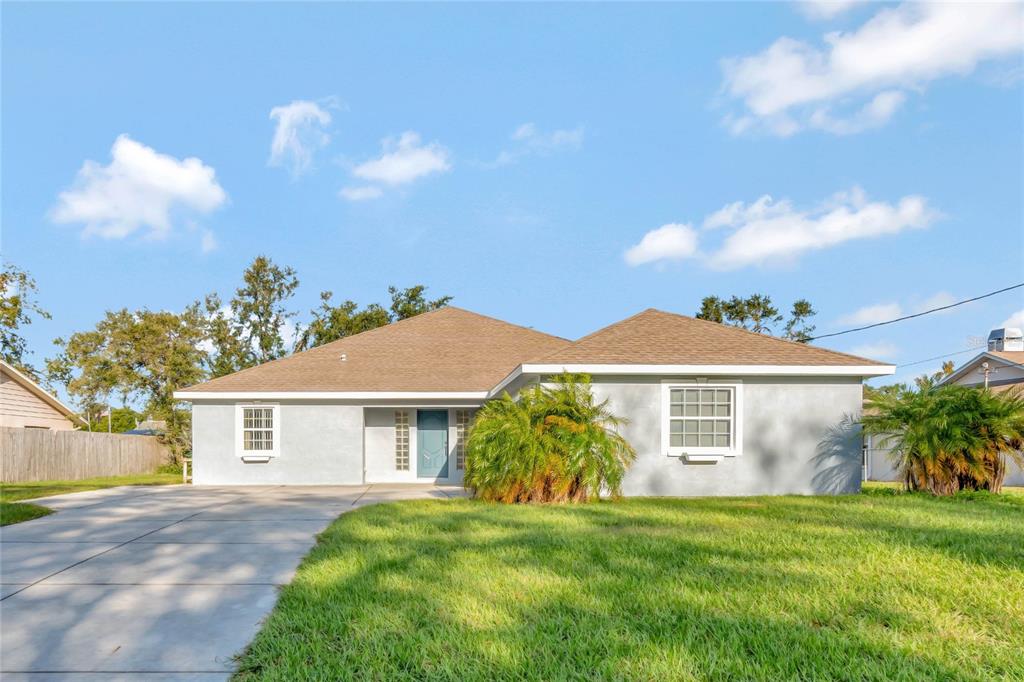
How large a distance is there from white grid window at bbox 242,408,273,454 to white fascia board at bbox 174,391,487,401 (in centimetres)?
54

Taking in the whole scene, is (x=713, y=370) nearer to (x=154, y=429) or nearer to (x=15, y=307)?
(x=15, y=307)

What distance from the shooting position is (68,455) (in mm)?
23406

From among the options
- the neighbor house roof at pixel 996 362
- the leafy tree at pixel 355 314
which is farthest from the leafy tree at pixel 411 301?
the neighbor house roof at pixel 996 362

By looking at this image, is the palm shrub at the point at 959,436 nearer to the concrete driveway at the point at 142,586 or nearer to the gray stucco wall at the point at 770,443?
the gray stucco wall at the point at 770,443

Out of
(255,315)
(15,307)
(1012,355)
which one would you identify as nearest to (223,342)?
(255,315)

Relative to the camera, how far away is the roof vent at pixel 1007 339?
30.7 metres

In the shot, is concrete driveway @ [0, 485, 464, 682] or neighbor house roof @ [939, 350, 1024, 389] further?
neighbor house roof @ [939, 350, 1024, 389]

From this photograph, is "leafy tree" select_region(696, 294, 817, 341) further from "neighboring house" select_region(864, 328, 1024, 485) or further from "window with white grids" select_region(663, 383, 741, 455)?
"window with white grids" select_region(663, 383, 741, 455)

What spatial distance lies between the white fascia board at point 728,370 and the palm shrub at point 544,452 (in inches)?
21.7

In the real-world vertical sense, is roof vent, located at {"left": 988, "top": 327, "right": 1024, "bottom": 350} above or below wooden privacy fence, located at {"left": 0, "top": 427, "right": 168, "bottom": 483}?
above

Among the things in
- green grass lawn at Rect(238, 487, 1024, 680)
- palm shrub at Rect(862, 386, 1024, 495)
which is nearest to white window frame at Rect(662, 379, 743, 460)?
palm shrub at Rect(862, 386, 1024, 495)

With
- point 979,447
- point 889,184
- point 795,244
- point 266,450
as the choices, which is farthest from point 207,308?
point 979,447

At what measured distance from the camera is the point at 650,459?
514 inches

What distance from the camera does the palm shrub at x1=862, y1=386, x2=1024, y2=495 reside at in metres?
12.0
